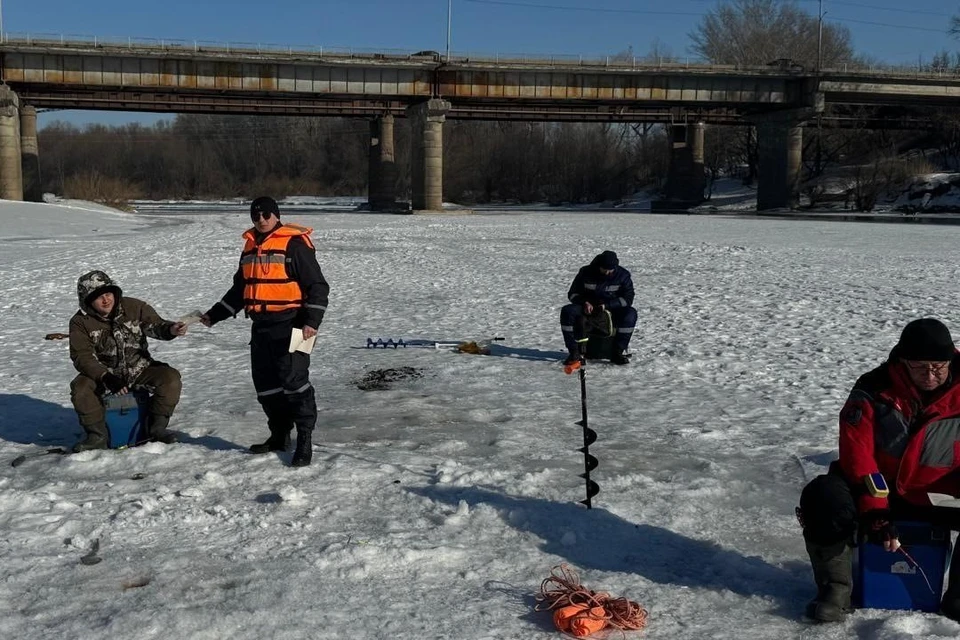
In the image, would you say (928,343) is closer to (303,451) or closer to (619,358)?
(303,451)

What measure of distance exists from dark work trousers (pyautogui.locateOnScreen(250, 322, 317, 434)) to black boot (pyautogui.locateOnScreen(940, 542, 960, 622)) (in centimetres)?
378

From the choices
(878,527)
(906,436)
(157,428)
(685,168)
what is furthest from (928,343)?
(685,168)

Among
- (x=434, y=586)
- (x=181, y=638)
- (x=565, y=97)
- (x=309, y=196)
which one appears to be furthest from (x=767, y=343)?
(x=309, y=196)

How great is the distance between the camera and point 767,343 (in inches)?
422

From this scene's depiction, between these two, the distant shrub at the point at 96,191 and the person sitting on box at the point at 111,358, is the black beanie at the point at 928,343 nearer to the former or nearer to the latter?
the person sitting on box at the point at 111,358

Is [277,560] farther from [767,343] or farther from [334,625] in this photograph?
[767,343]

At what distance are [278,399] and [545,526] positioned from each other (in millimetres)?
Result: 2164

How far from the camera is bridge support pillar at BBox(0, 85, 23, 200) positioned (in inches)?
1895

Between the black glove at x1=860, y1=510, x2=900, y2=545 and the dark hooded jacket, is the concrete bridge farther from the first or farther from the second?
the black glove at x1=860, y1=510, x2=900, y2=545

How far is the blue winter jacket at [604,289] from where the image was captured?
962cm

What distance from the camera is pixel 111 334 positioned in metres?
6.47

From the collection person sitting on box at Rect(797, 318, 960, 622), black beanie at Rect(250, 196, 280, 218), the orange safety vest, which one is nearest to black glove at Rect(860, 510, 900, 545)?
person sitting on box at Rect(797, 318, 960, 622)

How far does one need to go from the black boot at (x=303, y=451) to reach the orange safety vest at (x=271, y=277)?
83 cm

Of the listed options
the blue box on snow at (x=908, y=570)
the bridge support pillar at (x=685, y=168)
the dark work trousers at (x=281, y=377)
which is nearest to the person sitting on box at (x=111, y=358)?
the dark work trousers at (x=281, y=377)
